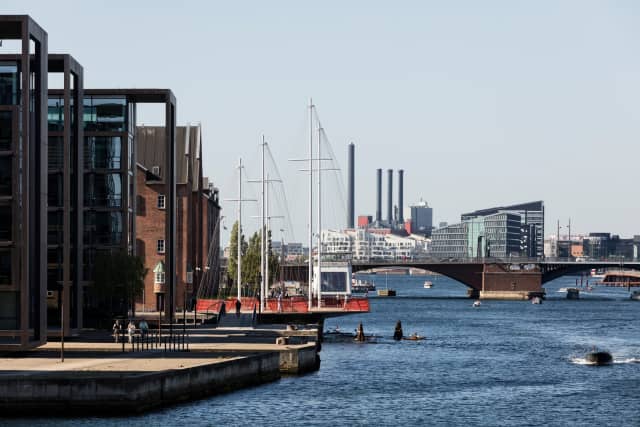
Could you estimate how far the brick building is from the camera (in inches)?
5522

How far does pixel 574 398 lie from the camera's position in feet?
249

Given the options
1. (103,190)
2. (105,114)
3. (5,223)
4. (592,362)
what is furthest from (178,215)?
(5,223)

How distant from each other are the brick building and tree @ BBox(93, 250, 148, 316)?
21.2m

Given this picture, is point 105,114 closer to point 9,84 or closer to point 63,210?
point 63,210

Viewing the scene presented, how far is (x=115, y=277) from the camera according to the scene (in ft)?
332

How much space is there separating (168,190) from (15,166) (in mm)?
40700

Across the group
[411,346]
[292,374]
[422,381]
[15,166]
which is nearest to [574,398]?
[422,381]

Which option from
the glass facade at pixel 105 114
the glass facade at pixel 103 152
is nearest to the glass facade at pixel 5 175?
the glass facade at pixel 103 152

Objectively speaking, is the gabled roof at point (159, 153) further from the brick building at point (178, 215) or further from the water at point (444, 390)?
the water at point (444, 390)

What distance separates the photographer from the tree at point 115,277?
10075 centimetres

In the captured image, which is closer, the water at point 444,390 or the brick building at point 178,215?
the water at point 444,390

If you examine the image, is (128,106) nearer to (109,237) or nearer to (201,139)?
(109,237)

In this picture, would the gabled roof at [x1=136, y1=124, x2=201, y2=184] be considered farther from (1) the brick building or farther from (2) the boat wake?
(2) the boat wake

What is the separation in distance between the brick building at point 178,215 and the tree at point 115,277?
21.2 m
